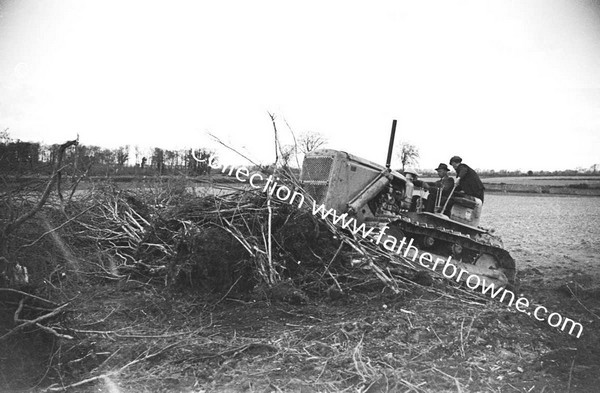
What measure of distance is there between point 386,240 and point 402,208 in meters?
1.27

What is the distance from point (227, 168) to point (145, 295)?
98.0 inches

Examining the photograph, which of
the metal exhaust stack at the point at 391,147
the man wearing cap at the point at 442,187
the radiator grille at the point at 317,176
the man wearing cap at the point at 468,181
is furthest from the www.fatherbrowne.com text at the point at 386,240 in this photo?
the man wearing cap at the point at 468,181

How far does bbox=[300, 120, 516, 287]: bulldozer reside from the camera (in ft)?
22.7

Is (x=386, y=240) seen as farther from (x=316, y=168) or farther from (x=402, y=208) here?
(x=316, y=168)

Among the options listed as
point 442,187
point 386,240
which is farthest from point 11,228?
point 442,187

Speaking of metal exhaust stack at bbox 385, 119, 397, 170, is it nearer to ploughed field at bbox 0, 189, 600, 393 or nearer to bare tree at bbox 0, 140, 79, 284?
ploughed field at bbox 0, 189, 600, 393

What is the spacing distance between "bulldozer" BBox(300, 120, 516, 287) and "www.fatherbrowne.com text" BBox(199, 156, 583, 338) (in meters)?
0.15

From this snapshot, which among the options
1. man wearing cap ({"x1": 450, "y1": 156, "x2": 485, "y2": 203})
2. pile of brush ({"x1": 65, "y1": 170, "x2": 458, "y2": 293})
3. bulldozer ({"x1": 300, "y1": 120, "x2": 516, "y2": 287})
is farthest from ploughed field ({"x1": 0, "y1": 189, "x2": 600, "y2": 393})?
man wearing cap ({"x1": 450, "y1": 156, "x2": 485, "y2": 203})

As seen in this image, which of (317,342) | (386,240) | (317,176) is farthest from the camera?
(317,176)

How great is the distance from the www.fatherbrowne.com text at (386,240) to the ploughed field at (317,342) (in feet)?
1.38

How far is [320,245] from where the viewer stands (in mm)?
5988

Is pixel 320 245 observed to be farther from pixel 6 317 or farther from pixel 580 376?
pixel 6 317

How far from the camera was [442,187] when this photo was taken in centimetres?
805

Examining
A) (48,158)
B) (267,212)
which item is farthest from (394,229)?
(48,158)
